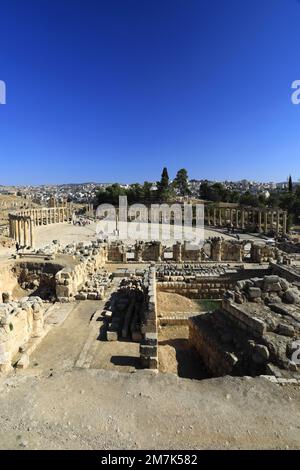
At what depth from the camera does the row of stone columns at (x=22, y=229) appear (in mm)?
39875

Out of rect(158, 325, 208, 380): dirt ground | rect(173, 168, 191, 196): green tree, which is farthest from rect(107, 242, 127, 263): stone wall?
rect(173, 168, 191, 196): green tree

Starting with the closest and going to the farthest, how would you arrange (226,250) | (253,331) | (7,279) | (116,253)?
(253,331) < (7,279) < (116,253) < (226,250)

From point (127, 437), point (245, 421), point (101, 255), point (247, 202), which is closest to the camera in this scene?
point (127, 437)

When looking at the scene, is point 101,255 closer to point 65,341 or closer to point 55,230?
point 65,341

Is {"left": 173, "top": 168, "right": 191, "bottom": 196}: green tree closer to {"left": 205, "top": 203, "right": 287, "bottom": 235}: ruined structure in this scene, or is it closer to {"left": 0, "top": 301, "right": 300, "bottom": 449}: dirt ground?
{"left": 205, "top": 203, "right": 287, "bottom": 235}: ruined structure

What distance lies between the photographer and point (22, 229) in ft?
135

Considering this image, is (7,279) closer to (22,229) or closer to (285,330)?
(285,330)

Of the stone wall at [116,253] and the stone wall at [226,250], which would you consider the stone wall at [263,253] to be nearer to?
the stone wall at [226,250]

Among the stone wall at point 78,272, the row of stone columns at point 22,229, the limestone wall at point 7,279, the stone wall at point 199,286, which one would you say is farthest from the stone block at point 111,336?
the row of stone columns at point 22,229

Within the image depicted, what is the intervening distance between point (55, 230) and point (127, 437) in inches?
1955

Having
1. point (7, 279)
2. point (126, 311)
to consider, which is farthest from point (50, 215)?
point (126, 311)

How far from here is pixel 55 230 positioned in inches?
2069

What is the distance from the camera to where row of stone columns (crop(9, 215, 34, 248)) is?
39875 millimetres
